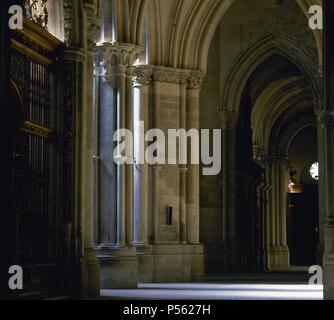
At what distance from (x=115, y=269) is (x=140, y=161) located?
3.84 metres

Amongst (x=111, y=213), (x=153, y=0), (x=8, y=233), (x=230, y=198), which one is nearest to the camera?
(x=8, y=233)

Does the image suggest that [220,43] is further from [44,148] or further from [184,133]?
[44,148]

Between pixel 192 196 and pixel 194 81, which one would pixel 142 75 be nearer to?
pixel 194 81

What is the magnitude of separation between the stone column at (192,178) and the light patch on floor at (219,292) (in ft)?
9.15

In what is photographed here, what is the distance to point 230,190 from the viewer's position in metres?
33.2

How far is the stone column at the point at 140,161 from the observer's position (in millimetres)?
25000

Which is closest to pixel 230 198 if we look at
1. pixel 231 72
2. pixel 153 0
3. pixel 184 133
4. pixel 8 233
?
pixel 231 72

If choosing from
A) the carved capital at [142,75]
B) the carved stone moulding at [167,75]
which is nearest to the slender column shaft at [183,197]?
the carved stone moulding at [167,75]

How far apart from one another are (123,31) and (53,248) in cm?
687

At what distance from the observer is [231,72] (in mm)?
33969

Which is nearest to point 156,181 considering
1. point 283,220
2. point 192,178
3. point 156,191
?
point 156,191

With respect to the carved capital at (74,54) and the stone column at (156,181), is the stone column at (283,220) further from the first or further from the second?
the carved capital at (74,54)

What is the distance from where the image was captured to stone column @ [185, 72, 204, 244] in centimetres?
2672

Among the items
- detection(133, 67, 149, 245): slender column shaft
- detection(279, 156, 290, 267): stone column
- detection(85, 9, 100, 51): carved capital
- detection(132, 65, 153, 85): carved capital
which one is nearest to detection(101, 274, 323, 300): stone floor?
detection(133, 67, 149, 245): slender column shaft
